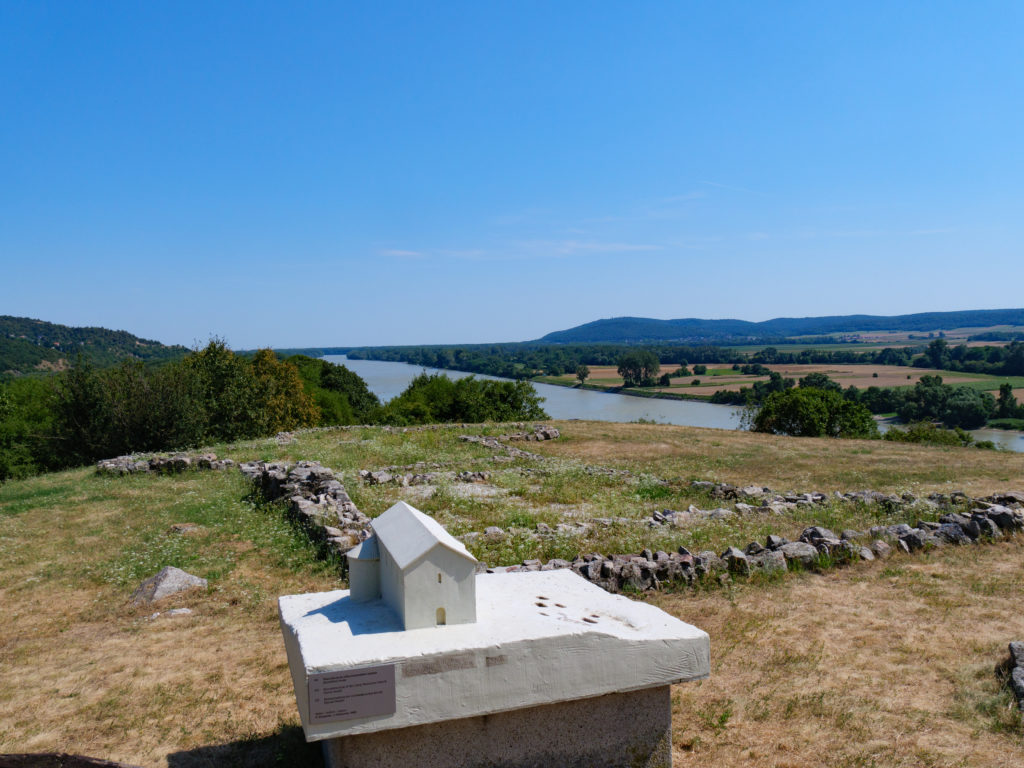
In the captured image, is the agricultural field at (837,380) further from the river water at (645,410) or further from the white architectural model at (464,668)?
the white architectural model at (464,668)

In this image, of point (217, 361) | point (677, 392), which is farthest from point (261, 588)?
point (677, 392)

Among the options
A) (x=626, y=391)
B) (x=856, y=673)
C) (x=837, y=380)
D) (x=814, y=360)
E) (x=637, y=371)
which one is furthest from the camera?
(x=814, y=360)

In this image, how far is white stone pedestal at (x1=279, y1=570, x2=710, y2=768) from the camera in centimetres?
352

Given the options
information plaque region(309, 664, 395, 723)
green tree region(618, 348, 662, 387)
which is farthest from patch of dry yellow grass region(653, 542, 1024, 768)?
green tree region(618, 348, 662, 387)

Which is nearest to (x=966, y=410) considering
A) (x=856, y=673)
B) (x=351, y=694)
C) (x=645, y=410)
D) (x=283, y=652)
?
(x=645, y=410)

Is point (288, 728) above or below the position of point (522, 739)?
below

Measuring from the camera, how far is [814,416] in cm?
3803

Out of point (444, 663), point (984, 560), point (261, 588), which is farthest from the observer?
point (984, 560)

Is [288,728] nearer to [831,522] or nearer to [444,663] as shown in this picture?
[444,663]

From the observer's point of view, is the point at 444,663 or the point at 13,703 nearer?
the point at 444,663

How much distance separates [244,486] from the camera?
16531 millimetres

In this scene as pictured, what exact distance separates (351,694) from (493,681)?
0.79 metres

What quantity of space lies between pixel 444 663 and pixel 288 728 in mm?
2347

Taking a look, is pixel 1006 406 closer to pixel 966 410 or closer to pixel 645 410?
pixel 966 410
